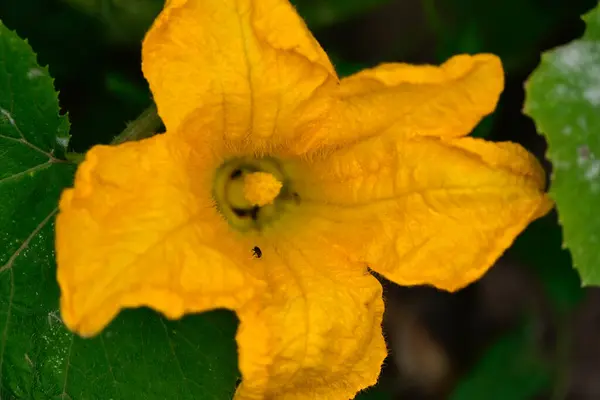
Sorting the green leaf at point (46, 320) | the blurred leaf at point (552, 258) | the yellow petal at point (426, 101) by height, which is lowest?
the blurred leaf at point (552, 258)

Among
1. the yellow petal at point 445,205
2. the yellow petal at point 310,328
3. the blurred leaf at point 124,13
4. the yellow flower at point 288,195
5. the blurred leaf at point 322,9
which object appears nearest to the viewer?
the yellow flower at point 288,195

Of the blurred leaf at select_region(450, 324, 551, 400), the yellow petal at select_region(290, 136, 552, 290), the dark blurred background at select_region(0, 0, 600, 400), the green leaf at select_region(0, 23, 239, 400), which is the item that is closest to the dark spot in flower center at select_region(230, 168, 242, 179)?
the yellow petal at select_region(290, 136, 552, 290)

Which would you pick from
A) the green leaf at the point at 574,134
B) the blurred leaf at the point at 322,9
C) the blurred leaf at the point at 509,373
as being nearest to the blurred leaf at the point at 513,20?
the blurred leaf at the point at 322,9

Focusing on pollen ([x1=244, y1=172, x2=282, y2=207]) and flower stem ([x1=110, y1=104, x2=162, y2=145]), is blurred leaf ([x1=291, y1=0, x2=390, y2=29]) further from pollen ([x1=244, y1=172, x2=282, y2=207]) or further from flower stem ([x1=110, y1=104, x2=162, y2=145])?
pollen ([x1=244, y1=172, x2=282, y2=207])

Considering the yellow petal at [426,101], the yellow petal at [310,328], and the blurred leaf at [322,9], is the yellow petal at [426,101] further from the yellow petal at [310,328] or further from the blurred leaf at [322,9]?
the blurred leaf at [322,9]

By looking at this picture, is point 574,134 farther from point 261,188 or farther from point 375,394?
point 375,394

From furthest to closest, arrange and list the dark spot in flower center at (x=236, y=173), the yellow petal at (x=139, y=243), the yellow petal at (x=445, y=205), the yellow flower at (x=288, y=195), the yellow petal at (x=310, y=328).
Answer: the dark spot in flower center at (x=236, y=173), the yellow petal at (x=445, y=205), the yellow petal at (x=310, y=328), the yellow flower at (x=288, y=195), the yellow petal at (x=139, y=243)

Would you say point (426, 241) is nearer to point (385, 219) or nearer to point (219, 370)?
point (385, 219)

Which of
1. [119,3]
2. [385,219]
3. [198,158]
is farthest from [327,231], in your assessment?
[119,3]
